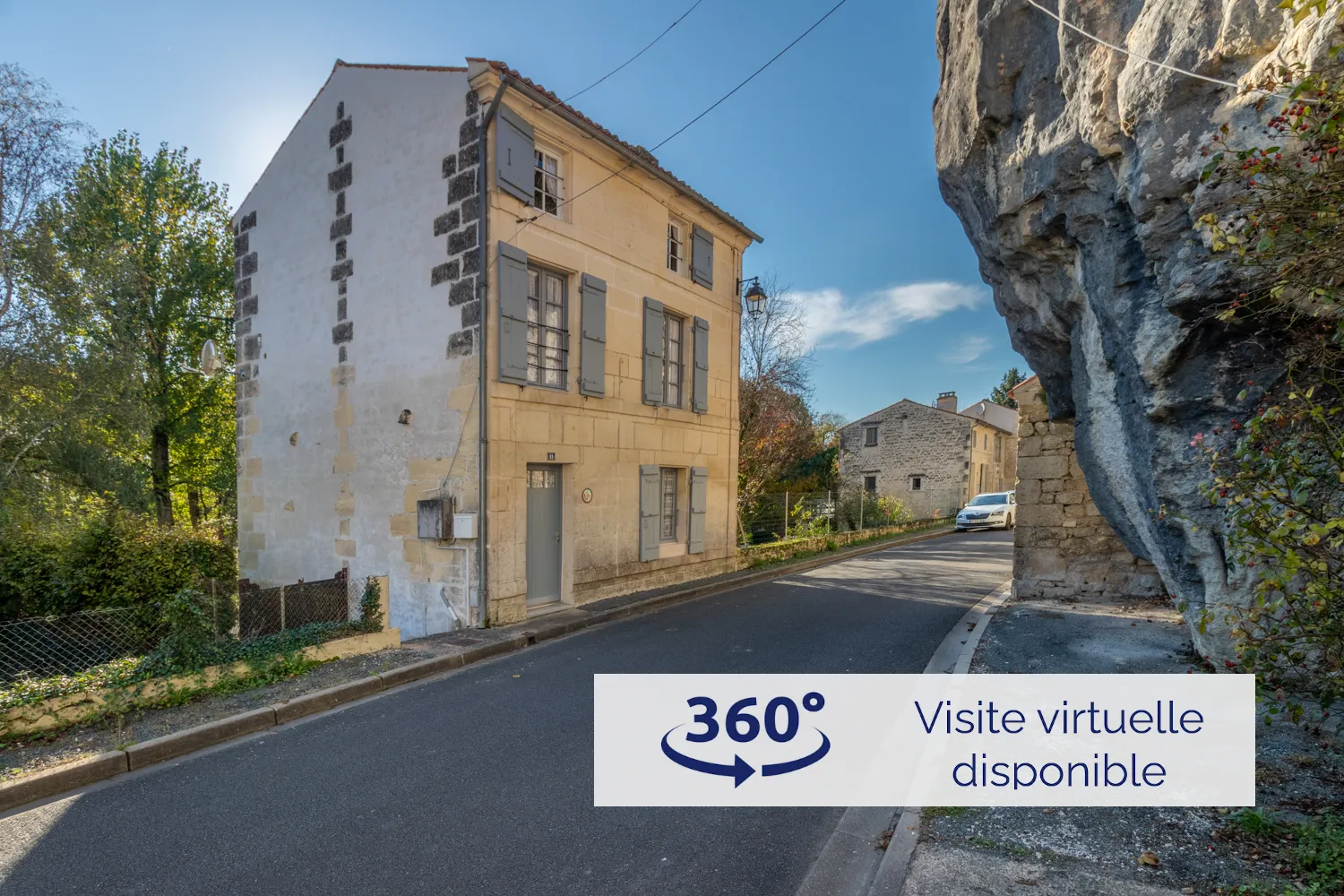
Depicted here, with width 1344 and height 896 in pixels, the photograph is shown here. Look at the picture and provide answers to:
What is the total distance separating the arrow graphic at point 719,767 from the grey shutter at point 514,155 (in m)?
6.77

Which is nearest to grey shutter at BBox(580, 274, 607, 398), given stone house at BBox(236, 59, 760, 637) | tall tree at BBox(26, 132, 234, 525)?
stone house at BBox(236, 59, 760, 637)

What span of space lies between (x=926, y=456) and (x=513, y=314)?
83.3ft

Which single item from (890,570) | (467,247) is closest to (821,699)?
(467,247)

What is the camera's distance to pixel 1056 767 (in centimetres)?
365

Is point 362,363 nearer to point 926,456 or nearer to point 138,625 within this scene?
point 138,625

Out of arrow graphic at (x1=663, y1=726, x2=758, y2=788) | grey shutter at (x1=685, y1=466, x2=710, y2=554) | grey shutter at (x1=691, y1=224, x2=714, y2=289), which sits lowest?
arrow graphic at (x1=663, y1=726, x2=758, y2=788)

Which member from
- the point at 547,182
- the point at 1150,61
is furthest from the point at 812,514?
the point at 1150,61

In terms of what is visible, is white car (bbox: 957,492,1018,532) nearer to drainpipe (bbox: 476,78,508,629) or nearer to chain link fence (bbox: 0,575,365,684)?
drainpipe (bbox: 476,78,508,629)

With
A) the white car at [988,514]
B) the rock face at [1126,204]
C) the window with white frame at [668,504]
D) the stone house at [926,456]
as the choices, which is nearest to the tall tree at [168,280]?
the window with white frame at [668,504]

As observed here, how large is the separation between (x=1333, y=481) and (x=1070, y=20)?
333 cm

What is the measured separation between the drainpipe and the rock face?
505cm

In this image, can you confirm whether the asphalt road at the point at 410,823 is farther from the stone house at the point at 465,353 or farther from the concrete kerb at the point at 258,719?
the stone house at the point at 465,353

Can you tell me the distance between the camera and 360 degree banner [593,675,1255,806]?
3.51 metres

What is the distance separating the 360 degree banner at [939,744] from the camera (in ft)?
11.5
